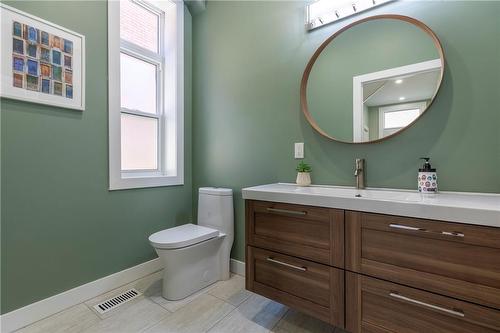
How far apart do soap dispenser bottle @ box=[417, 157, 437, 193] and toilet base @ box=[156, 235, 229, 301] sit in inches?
57.4

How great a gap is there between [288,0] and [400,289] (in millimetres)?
1995

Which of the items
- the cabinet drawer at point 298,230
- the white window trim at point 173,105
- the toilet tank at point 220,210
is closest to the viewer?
the cabinet drawer at point 298,230

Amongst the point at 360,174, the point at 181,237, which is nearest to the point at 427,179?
the point at 360,174

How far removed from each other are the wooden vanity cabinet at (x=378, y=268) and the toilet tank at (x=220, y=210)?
602mm

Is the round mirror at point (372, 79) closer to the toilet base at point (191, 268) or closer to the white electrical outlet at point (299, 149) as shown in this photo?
the white electrical outlet at point (299, 149)

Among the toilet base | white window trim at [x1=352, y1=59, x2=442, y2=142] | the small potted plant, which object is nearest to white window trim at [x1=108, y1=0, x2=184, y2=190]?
the toilet base

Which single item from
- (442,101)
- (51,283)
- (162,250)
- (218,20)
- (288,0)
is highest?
(218,20)

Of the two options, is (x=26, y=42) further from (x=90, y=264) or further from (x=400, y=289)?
(x=400, y=289)

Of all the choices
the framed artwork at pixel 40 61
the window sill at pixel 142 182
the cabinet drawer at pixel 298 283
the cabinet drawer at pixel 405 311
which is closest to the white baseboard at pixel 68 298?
the window sill at pixel 142 182

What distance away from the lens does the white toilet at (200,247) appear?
5.50 ft

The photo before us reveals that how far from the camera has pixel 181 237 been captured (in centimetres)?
173

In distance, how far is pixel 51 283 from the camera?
1557 mm

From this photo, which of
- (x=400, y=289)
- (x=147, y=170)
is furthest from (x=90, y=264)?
(x=400, y=289)

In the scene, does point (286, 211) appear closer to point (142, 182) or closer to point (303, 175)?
point (303, 175)
